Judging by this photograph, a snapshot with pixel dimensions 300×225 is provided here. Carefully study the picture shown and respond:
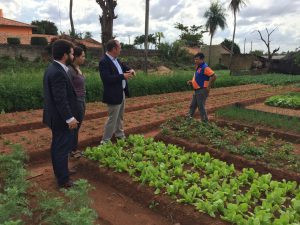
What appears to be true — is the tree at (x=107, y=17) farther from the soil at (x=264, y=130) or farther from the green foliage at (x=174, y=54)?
the green foliage at (x=174, y=54)

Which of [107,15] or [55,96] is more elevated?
[107,15]

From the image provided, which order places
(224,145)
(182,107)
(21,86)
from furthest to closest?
1. (182,107)
2. (21,86)
3. (224,145)

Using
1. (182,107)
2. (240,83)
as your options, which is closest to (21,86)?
(182,107)

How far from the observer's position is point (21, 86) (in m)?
9.70

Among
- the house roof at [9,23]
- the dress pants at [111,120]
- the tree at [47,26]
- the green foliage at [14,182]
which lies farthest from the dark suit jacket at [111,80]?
the tree at [47,26]

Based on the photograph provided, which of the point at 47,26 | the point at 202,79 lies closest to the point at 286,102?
the point at 202,79

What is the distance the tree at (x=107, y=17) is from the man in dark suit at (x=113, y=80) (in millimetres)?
9400

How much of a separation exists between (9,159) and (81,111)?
1485 millimetres

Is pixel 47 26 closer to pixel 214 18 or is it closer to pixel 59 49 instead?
pixel 214 18

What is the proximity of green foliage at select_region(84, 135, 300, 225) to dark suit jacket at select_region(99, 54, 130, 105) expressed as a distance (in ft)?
2.61

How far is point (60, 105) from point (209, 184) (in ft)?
6.73

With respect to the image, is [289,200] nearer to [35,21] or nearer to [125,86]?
[125,86]

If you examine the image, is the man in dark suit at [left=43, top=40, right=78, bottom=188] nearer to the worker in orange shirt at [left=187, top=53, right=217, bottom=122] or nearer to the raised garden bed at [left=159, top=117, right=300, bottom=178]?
the raised garden bed at [left=159, top=117, right=300, bottom=178]

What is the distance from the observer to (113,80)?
218 inches
